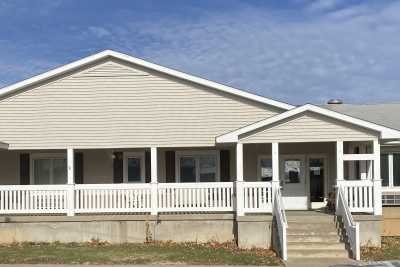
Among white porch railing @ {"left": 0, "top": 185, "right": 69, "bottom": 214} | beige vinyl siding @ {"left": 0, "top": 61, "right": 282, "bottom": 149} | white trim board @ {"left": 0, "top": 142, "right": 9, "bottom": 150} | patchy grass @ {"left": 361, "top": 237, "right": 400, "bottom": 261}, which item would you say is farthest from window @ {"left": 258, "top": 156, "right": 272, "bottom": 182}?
white trim board @ {"left": 0, "top": 142, "right": 9, "bottom": 150}

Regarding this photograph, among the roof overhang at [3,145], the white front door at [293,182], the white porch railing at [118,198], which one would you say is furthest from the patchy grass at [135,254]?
the white front door at [293,182]

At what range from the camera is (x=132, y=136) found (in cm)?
2006

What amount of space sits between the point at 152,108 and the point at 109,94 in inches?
58.2

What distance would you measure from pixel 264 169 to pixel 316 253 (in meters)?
6.19

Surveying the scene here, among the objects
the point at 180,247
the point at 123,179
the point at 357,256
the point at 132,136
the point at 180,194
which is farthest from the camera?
the point at 123,179

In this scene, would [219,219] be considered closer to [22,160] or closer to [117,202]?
[117,202]

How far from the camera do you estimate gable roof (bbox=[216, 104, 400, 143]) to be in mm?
17562

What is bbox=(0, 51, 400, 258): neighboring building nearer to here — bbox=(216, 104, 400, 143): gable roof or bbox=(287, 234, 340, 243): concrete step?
bbox=(216, 104, 400, 143): gable roof

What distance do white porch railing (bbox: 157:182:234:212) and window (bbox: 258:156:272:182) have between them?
3.08 meters

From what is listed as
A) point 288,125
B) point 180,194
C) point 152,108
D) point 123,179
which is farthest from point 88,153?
point 288,125

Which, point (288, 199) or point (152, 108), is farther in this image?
point (288, 199)

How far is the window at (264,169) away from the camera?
21531 mm

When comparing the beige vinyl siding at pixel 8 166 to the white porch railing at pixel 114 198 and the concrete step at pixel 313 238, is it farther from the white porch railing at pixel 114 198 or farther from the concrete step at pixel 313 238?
the concrete step at pixel 313 238

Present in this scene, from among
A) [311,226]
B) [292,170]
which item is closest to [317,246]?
[311,226]
